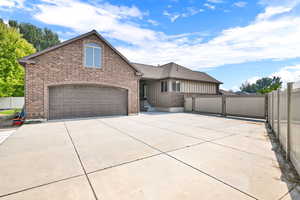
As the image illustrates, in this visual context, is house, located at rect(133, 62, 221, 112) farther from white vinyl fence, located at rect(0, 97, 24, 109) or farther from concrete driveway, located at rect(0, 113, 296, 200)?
white vinyl fence, located at rect(0, 97, 24, 109)

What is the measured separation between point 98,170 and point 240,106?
11174 millimetres

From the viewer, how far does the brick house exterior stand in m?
8.20

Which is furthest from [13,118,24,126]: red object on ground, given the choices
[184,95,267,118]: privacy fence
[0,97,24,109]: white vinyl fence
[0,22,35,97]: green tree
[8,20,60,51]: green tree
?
[8,20,60,51]: green tree

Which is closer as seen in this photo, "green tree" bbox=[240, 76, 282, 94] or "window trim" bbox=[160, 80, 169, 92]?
"window trim" bbox=[160, 80, 169, 92]

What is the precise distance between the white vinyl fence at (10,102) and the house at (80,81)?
16.6 meters

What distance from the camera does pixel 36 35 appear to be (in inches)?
1293

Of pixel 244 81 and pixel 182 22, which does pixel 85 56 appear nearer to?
pixel 182 22

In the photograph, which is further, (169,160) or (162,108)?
(162,108)

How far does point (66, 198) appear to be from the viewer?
1850 millimetres

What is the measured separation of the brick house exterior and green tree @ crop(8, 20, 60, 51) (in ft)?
109

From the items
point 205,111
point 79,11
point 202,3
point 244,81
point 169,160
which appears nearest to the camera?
point 169,160

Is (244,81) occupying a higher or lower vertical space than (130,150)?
higher

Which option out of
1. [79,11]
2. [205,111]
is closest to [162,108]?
[205,111]

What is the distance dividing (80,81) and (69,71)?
0.94m
